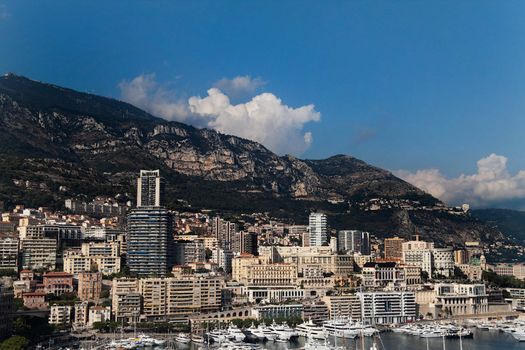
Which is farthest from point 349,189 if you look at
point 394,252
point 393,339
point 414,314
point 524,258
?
point 393,339

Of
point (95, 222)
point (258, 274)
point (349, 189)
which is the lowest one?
point (258, 274)

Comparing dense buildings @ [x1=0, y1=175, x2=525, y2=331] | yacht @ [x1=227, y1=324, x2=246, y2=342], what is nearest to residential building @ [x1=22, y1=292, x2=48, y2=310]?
dense buildings @ [x1=0, y1=175, x2=525, y2=331]

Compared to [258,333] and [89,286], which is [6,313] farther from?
[258,333]

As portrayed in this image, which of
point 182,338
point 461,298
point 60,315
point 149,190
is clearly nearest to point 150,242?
point 149,190

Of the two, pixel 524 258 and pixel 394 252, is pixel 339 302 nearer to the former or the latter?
pixel 394 252

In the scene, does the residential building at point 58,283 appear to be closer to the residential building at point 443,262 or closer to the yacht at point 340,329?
the yacht at point 340,329

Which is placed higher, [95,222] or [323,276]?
[95,222]
